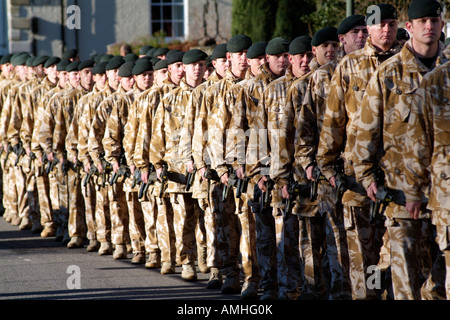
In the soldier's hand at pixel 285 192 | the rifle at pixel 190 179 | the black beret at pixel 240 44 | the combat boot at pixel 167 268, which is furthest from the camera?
the combat boot at pixel 167 268

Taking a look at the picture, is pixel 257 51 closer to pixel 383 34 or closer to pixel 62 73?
pixel 383 34

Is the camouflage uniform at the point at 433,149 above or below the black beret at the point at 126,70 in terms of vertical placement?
below

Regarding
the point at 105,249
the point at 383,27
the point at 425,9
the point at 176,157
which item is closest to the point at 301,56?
the point at 383,27

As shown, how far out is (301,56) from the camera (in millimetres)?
8469

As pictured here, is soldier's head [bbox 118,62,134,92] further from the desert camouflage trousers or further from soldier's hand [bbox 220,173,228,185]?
the desert camouflage trousers

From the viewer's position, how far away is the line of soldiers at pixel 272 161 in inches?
253

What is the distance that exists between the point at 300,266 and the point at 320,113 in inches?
56.8

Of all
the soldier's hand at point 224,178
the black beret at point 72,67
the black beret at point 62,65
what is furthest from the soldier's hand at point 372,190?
the black beret at point 62,65

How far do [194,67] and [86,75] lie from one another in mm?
3592

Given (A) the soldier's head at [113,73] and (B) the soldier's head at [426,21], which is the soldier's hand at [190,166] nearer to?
(A) the soldier's head at [113,73]

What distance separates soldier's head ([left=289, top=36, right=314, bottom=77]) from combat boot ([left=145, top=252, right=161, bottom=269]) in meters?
3.49

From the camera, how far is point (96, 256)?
11969 mm

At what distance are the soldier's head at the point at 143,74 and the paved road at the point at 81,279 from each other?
2220 millimetres

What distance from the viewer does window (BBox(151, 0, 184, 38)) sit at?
27875 mm
